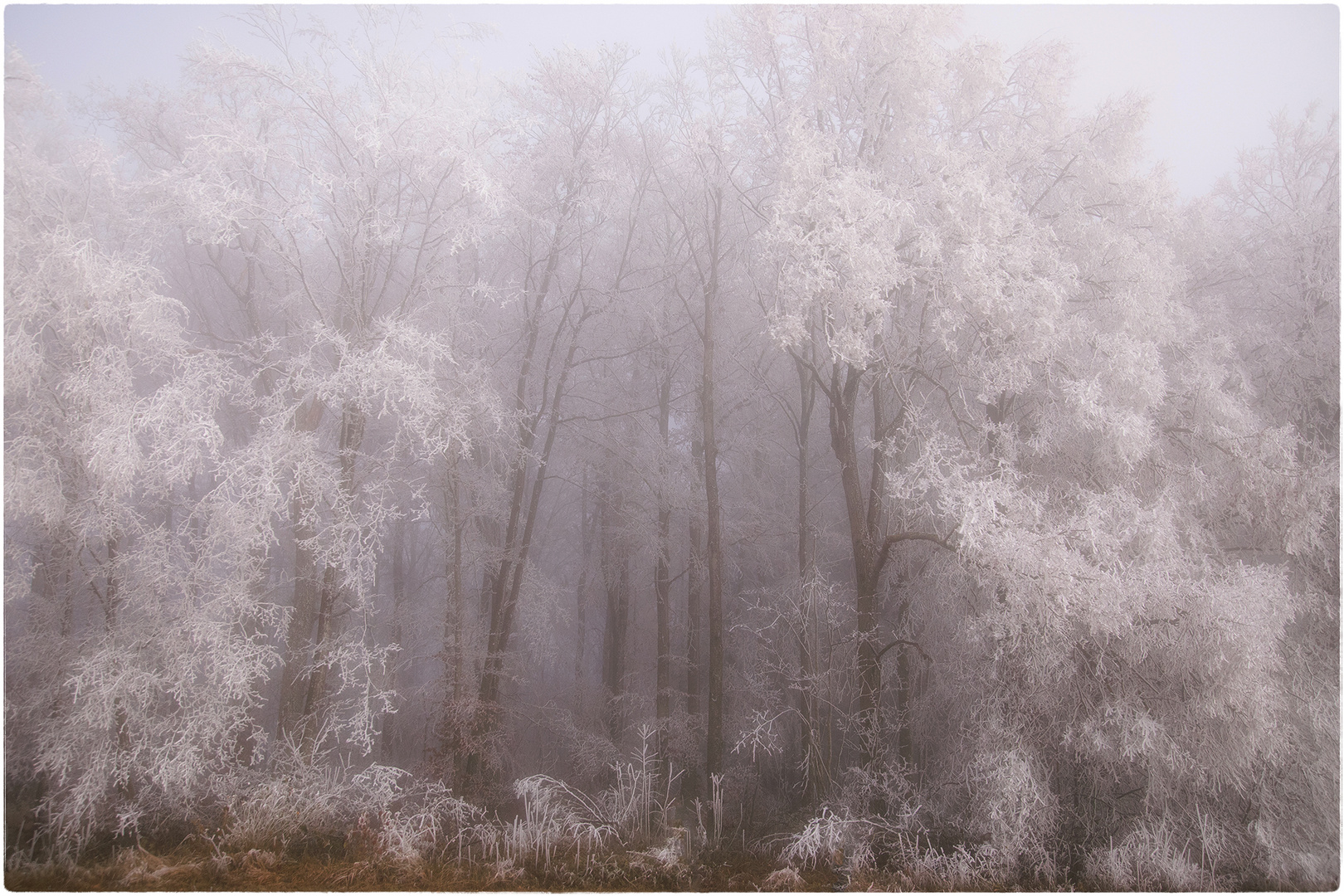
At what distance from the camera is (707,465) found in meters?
6.69

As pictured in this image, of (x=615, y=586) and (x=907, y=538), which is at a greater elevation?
(x=907, y=538)

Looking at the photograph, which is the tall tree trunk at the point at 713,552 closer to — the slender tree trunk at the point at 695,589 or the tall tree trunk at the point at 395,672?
the slender tree trunk at the point at 695,589

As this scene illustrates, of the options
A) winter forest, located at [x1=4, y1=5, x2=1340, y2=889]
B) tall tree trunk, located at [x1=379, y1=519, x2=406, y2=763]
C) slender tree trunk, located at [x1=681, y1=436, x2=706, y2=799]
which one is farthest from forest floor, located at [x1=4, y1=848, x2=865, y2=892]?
slender tree trunk, located at [x1=681, y1=436, x2=706, y2=799]

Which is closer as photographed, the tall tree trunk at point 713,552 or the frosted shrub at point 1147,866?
the frosted shrub at point 1147,866

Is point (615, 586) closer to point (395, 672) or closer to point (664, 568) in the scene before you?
point (664, 568)

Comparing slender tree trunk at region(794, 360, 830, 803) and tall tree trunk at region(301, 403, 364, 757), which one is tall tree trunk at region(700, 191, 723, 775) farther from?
tall tree trunk at region(301, 403, 364, 757)

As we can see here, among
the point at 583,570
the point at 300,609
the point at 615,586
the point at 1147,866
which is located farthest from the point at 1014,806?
the point at 583,570

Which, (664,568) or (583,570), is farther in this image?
(583,570)

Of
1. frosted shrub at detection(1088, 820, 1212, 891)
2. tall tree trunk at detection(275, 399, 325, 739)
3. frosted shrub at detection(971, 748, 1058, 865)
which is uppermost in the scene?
tall tree trunk at detection(275, 399, 325, 739)

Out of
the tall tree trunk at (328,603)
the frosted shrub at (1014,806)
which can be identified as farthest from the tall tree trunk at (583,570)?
the frosted shrub at (1014,806)

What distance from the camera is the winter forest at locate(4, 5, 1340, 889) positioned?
411 cm

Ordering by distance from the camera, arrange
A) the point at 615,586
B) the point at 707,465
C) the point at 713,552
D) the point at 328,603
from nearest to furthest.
A: the point at 328,603 < the point at 713,552 < the point at 707,465 < the point at 615,586

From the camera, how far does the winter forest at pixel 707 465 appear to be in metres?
4.11

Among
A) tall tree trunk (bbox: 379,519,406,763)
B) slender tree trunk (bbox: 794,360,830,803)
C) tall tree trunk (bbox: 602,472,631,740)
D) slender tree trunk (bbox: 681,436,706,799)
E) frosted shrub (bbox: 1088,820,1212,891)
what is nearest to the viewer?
frosted shrub (bbox: 1088,820,1212,891)
